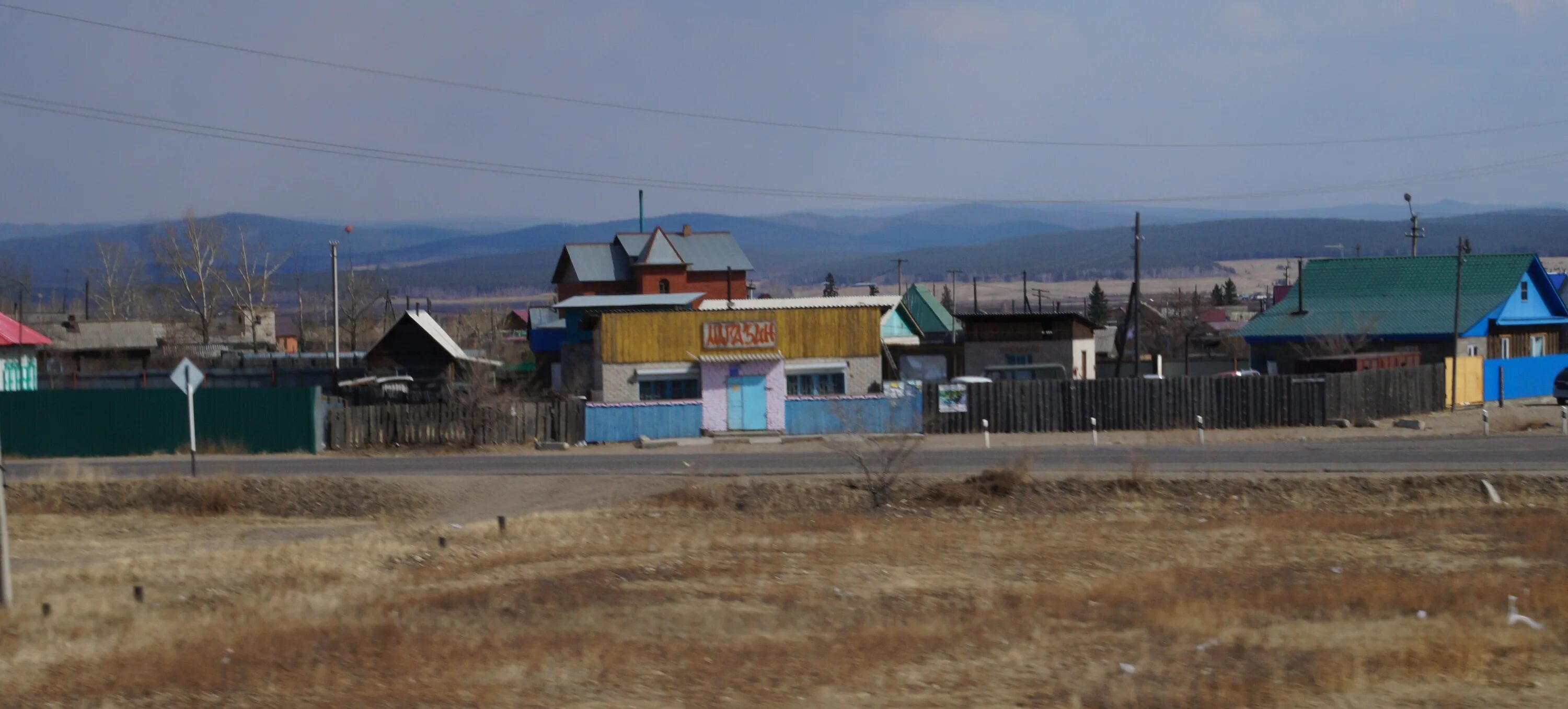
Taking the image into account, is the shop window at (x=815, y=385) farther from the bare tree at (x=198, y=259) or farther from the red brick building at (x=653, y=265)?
the bare tree at (x=198, y=259)

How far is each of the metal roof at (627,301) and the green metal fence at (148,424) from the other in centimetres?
→ 1616

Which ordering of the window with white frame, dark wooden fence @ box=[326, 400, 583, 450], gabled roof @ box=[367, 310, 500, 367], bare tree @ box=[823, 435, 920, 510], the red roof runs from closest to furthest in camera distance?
bare tree @ box=[823, 435, 920, 510] → dark wooden fence @ box=[326, 400, 583, 450] → the window with white frame → the red roof → gabled roof @ box=[367, 310, 500, 367]

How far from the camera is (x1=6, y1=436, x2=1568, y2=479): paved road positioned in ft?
95.5

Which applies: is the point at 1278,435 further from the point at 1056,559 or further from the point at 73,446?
the point at 73,446

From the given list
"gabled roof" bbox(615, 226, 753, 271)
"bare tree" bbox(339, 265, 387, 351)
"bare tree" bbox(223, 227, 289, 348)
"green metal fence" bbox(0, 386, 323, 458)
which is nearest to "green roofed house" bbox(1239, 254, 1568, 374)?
"gabled roof" bbox(615, 226, 753, 271)

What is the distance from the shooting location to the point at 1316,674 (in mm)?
11961

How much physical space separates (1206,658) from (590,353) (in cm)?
3636

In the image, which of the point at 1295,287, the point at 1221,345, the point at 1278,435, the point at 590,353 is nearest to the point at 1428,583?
the point at 1278,435

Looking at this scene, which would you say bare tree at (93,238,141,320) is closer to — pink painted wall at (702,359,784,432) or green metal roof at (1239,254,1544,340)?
pink painted wall at (702,359,784,432)

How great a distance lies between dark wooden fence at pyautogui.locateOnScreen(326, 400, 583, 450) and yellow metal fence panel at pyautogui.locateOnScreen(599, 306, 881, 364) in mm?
3975

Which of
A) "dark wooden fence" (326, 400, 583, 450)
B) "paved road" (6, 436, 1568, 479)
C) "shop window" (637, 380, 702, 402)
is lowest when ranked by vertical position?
"paved road" (6, 436, 1568, 479)

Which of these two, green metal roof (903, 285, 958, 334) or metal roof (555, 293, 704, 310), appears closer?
metal roof (555, 293, 704, 310)

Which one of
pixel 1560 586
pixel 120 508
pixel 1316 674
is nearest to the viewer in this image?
pixel 1316 674

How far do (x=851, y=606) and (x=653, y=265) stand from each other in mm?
62479
